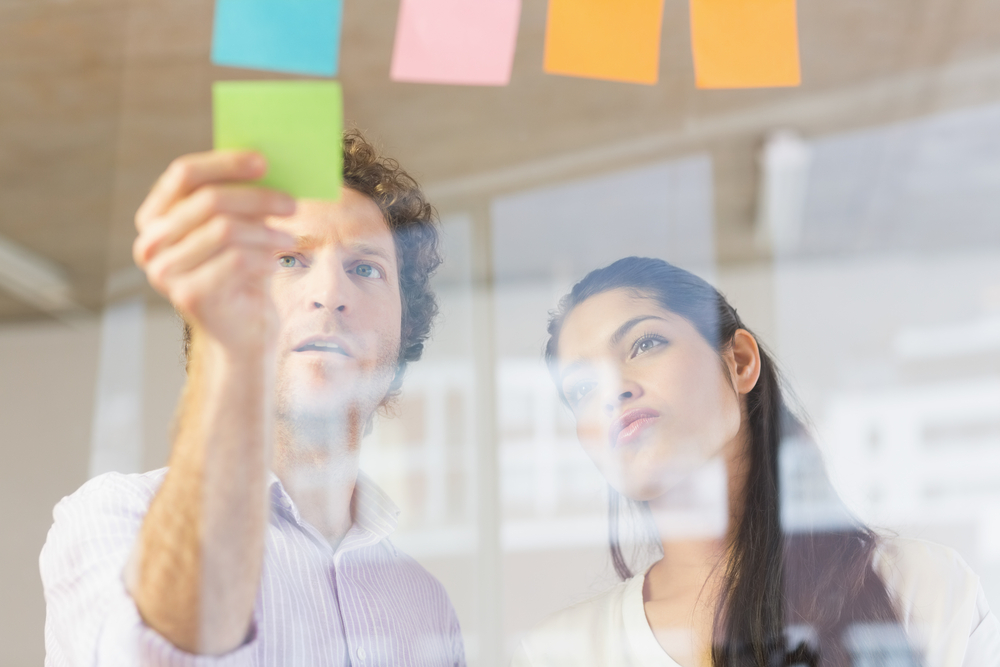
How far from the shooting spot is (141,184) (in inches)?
37.8

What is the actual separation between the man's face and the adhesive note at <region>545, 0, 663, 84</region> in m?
0.23

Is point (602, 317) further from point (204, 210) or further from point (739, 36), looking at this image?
point (204, 210)

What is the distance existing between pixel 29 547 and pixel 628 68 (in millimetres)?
676

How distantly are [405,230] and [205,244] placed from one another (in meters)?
0.32

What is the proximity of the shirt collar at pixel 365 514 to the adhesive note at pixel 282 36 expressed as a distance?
31 cm

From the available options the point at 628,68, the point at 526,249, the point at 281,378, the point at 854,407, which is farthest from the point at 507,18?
A: the point at 854,407

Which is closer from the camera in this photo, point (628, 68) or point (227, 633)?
point (227, 633)

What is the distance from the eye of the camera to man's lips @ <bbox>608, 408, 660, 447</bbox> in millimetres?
728

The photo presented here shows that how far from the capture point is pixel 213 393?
44 centimetres

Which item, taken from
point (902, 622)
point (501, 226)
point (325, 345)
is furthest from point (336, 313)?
point (501, 226)

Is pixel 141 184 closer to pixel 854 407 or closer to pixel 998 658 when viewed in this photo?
pixel 998 658

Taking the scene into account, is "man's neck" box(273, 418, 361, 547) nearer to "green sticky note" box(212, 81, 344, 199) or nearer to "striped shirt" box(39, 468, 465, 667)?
"striped shirt" box(39, 468, 465, 667)

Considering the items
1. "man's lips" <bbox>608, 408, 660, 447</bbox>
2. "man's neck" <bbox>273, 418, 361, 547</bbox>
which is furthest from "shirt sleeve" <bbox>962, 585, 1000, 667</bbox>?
"man's neck" <bbox>273, 418, 361, 547</bbox>

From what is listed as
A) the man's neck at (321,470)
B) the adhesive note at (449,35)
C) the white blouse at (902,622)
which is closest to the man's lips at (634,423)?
the white blouse at (902,622)
